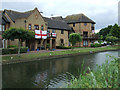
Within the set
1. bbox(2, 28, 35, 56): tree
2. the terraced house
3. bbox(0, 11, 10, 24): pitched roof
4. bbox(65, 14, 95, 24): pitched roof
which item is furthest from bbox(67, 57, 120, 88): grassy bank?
bbox(65, 14, 95, 24): pitched roof

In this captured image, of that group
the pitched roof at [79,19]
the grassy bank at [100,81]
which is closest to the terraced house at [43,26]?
the pitched roof at [79,19]

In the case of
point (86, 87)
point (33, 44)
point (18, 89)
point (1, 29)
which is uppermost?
point (1, 29)

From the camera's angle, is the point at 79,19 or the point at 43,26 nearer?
the point at 43,26

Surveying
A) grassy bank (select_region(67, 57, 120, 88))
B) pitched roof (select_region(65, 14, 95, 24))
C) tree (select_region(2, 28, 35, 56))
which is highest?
pitched roof (select_region(65, 14, 95, 24))

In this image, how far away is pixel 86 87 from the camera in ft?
20.4

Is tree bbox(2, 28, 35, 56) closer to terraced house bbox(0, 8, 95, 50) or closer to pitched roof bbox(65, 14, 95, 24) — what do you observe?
terraced house bbox(0, 8, 95, 50)

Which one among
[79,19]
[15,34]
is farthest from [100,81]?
[79,19]

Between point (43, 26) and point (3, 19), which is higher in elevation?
point (3, 19)

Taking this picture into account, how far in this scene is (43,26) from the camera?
1412 inches

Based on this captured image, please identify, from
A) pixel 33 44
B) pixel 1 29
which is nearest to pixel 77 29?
pixel 33 44

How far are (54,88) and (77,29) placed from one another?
1685 inches

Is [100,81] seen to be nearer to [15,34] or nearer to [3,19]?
[15,34]

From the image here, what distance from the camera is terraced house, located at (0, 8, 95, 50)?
32.6 m

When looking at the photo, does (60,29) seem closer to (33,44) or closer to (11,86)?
(33,44)
